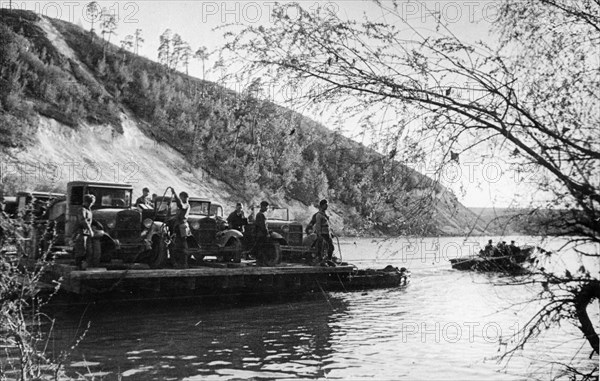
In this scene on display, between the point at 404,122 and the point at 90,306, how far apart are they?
39.1ft

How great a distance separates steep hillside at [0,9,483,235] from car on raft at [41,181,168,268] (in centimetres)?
162

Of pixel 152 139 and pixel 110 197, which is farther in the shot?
pixel 152 139

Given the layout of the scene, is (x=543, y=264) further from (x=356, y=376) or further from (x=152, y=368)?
(x=152, y=368)

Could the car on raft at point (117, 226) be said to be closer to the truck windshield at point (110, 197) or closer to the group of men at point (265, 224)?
the truck windshield at point (110, 197)

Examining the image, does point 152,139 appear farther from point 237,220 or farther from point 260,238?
point 260,238

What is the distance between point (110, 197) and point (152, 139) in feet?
142

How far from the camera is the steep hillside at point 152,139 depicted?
4.76 metres

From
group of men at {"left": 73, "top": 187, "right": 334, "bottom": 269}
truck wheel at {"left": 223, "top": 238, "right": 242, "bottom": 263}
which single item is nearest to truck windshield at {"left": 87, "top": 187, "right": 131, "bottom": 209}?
group of men at {"left": 73, "top": 187, "right": 334, "bottom": 269}

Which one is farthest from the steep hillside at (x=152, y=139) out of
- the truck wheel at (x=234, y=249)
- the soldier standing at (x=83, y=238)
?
the truck wheel at (x=234, y=249)

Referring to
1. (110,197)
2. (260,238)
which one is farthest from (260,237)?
(110,197)

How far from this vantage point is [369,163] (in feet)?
15.3

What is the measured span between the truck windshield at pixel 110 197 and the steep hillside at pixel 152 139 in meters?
1.93

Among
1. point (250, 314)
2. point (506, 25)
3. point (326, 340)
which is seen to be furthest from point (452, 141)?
point (250, 314)

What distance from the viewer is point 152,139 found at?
56.5 metres
